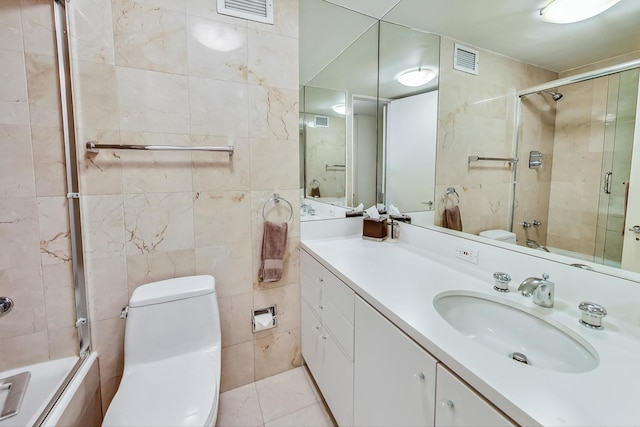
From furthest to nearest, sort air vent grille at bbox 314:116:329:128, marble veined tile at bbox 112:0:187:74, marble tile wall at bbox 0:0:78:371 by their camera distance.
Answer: air vent grille at bbox 314:116:329:128 → marble veined tile at bbox 112:0:187:74 → marble tile wall at bbox 0:0:78:371

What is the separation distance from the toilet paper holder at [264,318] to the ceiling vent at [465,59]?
1.75 meters

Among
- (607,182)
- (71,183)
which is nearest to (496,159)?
(607,182)

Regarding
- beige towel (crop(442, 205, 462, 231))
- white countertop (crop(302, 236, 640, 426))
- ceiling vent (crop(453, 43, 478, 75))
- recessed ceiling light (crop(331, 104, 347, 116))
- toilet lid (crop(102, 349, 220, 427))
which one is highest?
ceiling vent (crop(453, 43, 478, 75))

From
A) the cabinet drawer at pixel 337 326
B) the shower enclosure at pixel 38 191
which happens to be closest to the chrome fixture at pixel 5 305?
the shower enclosure at pixel 38 191

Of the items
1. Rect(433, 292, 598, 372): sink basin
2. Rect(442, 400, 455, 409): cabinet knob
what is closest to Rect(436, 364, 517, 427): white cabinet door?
Rect(442, 400, 455, 409): cabinet knob

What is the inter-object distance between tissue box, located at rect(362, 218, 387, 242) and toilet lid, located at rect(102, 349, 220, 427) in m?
1.14

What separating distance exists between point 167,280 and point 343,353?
97cm

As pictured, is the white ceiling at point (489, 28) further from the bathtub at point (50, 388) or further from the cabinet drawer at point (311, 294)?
the bathtub at point (50, 388)

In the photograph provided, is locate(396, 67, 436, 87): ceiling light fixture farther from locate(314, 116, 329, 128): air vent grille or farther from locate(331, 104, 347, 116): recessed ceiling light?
locate(314, 116, 329, 128): air vent grille

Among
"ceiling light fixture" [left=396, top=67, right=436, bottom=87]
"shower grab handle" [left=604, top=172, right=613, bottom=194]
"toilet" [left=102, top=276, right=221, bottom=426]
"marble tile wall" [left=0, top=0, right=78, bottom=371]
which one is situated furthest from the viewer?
"ceiling light fixture" [left=396, top=67, right=436, bottom=87]

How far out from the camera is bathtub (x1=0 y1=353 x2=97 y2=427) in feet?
3.30

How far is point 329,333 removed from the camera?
1346mm

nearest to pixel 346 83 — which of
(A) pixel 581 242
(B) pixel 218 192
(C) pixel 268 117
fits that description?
(C) pixel 268 117

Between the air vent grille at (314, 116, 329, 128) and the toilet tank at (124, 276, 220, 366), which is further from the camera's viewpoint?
the air vent grille at (314, 116, 329, 128)
